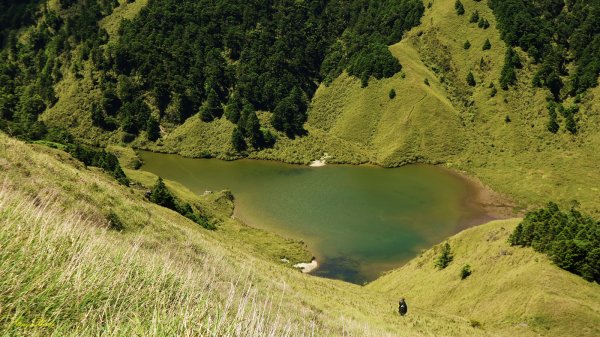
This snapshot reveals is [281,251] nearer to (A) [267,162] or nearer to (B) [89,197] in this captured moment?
(B) [89,197]

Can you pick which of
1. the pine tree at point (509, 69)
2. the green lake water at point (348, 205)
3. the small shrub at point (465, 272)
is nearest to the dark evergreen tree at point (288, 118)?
the green lake water at point (348, 205)

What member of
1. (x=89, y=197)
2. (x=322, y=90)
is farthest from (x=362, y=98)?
(x=89, y=197)

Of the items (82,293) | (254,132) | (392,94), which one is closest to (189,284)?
(82,293)

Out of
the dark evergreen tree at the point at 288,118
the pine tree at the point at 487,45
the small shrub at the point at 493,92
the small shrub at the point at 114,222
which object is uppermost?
the small shrub at the point at 114,222

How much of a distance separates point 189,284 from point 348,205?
267 feet

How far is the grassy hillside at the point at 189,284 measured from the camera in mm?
7609

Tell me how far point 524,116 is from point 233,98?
86.2 m

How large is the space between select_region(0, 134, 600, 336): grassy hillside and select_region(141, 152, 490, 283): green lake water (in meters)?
9.93

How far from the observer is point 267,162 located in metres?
124

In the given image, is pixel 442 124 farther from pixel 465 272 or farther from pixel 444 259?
pixel 465 272

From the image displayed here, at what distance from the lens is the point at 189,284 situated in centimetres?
1065

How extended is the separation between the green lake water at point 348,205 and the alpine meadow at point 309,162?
583 millimetres

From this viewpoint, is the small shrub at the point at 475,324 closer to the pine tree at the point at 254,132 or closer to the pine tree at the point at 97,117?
the pine tree at the point at 254,132

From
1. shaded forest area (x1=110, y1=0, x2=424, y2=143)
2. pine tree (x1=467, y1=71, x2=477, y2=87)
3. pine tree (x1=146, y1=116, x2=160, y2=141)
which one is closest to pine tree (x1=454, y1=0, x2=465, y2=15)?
shaded forest area (x1=110, y1=0, x2=424, y2=143)
